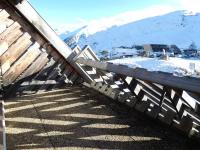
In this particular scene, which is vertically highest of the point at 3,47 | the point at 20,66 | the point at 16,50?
the point at 3,47

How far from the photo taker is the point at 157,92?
16.2 feet

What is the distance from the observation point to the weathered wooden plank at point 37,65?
6.67 m

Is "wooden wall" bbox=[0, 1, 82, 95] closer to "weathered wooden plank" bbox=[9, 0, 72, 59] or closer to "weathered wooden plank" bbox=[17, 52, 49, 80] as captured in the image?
"weathered wooden plank" bbox=[17, 52, 49, 80]

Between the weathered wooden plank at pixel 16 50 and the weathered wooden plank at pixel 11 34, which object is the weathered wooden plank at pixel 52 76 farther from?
the weathered wooden plank at pixel 11 34

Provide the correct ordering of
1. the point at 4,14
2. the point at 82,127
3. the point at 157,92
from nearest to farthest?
1. the point at 82,127
2. the point at 157,92
3. the point at 4,14

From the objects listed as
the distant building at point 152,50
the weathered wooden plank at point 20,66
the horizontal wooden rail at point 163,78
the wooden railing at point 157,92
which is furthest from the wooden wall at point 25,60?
the distant building at point 152,50

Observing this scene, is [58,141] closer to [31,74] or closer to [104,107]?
[104,107]

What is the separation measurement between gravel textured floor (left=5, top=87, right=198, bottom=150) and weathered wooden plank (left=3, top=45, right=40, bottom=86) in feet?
1.66

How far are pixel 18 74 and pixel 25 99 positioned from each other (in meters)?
0.57

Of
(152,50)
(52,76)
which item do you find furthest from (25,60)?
(152,50)

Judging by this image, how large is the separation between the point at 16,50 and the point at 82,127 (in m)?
2.65

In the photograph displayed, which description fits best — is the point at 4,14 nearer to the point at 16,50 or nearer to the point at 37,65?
the point at 16,50

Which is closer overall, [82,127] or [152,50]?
[82,127]

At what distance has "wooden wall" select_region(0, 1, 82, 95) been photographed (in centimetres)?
627
